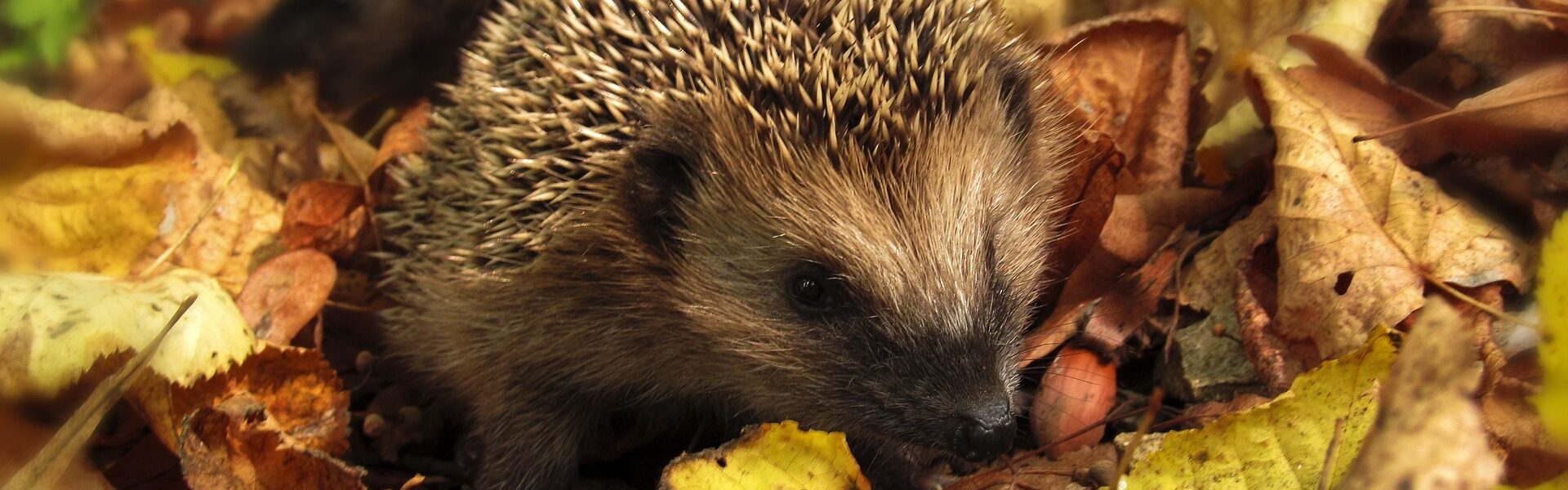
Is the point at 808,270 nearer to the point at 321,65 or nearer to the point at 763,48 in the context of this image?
the point at 763,48

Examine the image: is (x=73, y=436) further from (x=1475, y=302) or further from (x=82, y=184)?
(x=1475, y=302)

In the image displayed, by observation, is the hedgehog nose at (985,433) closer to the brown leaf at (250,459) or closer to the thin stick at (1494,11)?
the brown leaf at (250,459)

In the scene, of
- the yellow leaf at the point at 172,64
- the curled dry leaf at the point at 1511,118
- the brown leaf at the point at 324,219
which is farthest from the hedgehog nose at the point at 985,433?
the yellow leaf at the point at 172,64

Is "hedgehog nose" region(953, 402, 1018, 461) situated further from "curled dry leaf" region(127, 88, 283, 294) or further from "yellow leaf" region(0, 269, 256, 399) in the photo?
"curled dry leaf" region(127, 88, 283, 294)

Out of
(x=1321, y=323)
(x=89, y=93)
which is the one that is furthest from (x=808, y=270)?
(x=89, y=93)

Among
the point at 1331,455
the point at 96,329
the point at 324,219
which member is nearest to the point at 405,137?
the point at 324,219

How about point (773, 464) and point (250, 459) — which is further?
point (250, 459)
